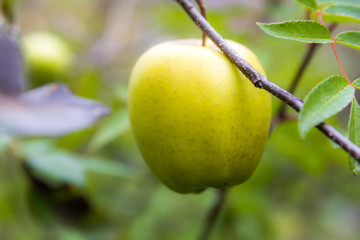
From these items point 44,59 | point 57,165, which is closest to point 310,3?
point 57,165

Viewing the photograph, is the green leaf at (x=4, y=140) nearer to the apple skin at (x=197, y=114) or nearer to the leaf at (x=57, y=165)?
the leaf at (x=57, y=165)

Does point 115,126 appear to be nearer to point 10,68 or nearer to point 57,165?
point 57,165

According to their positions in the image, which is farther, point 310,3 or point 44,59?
point 44,59

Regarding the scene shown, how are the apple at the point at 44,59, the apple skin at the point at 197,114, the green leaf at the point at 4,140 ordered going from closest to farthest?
the apple skin at the point at 197,114
the green leaf at the point at 4,140
the apple at the point at 44,59

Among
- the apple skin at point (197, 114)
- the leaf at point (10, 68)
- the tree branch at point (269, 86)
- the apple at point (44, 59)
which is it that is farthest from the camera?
the apple at point (44, 59)

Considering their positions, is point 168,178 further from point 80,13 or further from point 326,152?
point 80,13

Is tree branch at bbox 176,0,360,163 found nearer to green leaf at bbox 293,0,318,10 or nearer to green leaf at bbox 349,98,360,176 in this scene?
green leaf at bbox 349,98,360,176

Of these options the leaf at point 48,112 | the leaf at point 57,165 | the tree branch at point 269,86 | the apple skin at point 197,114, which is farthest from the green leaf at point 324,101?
the leaf at point 57,165
